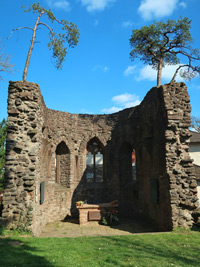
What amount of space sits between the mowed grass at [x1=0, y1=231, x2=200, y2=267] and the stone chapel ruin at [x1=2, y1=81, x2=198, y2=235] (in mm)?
1523

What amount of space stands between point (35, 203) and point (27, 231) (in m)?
1.06

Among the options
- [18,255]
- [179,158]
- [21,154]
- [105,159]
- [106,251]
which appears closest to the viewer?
[18,255]

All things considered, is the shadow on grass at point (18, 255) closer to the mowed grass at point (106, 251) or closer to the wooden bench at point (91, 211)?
the mowed grass at point (106, 251)

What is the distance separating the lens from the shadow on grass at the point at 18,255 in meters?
4.68

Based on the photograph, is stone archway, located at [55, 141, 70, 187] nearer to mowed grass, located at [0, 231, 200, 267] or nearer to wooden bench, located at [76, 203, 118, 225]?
wooden bench, located at [76, 203, 118, 225]

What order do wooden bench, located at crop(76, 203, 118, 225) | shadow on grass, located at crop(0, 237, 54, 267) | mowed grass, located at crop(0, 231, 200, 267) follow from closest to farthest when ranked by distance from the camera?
shadow on grass, located at crop(0, 237, 54, 267) < mowed grass, located at crop(0, 231, 200, 267) < wooden bench, located at crop(76, 203, 118, 225)

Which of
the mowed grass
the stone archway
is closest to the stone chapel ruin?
the stone archway

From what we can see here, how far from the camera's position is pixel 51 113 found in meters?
12.5

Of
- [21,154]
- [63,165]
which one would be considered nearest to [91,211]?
[63,165]

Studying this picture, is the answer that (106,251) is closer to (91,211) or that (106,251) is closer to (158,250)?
(158,250)

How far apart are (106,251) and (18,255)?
7.07 feet

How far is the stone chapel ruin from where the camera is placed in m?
8.36

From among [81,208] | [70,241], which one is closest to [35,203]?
[70,241]

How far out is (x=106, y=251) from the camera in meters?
5.94
